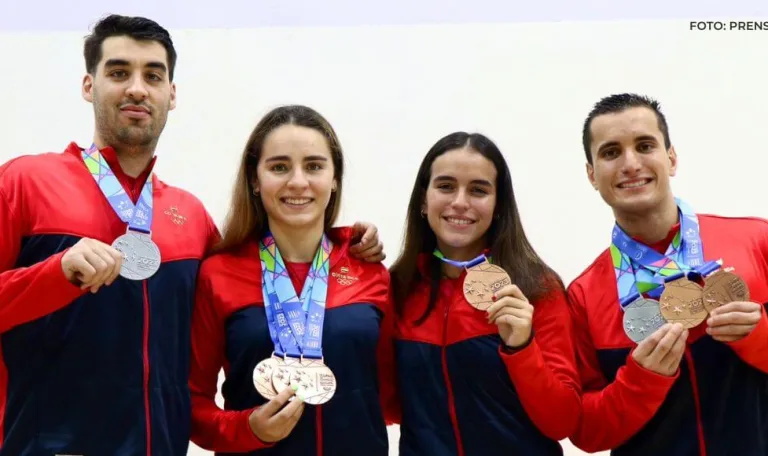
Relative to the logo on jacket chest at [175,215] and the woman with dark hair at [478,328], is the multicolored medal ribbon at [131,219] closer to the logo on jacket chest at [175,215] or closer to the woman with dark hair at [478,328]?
the logo on jacket chest at [175,215]

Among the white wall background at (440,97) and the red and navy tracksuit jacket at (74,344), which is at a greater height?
the white wall background at (440,97)

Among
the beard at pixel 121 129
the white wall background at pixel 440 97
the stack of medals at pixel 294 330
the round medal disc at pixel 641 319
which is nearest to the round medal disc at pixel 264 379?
the stack of medals at pixel 294 330

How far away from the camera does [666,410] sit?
90.0 inches

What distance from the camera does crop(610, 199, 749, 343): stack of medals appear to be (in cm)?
217

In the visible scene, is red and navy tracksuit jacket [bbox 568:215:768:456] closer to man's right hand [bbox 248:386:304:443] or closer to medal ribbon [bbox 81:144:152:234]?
man's right hand [bbox 248:386:304:443]

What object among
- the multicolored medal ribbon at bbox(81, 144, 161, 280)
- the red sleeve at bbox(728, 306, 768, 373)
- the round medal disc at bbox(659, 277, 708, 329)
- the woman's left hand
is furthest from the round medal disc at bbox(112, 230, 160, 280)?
the red sleeve at bbox(728, 306, 768, 373)

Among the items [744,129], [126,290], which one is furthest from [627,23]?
[126,290]

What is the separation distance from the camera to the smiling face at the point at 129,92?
2363mm

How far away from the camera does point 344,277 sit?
2.44 m

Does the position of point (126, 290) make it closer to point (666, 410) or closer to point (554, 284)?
point (554, 284)

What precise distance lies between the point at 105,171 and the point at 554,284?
4.43ft

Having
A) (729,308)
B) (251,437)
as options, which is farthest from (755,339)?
(251,437)

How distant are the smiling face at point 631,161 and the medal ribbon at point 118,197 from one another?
1357 mm

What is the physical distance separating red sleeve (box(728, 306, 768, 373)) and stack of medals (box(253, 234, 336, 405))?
1.10 m
